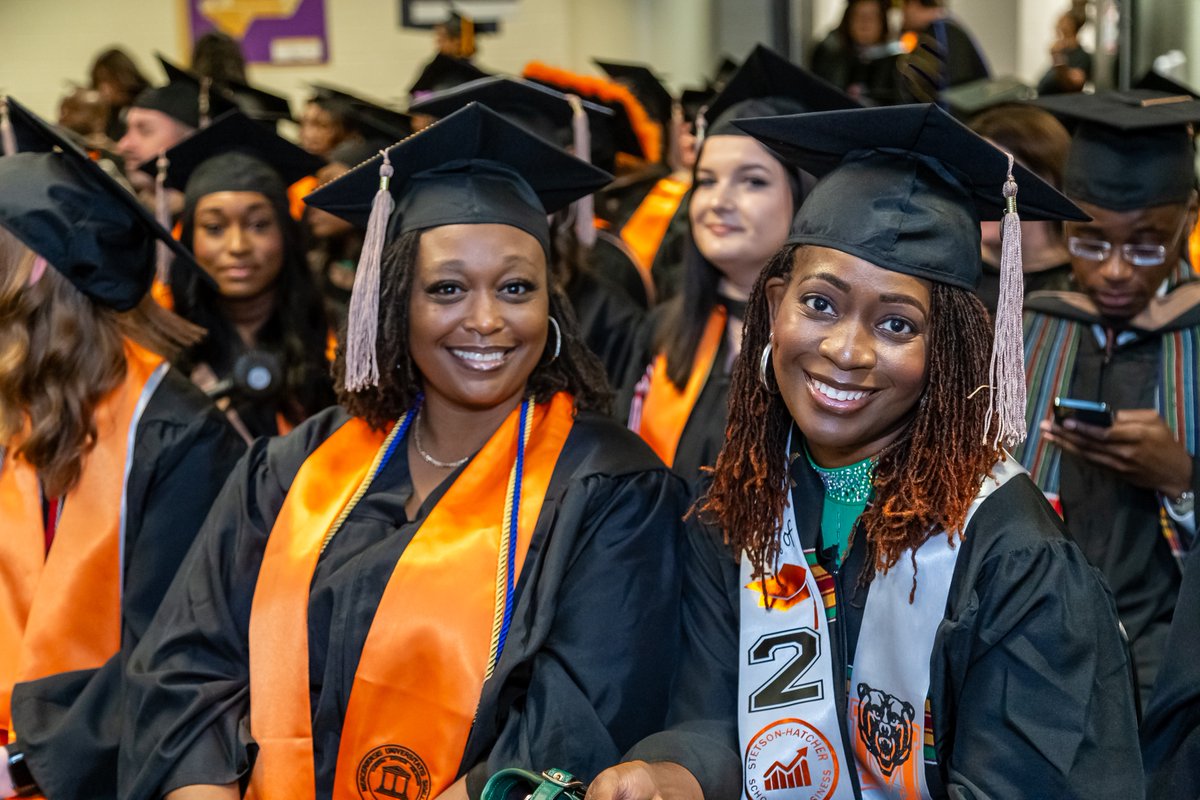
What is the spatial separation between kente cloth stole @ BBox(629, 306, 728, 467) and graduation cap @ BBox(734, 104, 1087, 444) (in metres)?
1.26

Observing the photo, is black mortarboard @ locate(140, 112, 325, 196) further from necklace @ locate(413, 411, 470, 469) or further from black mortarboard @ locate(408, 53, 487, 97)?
necklace @ locate(413, 411, 470, 469)

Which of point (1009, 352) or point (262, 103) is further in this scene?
point (262, 103)

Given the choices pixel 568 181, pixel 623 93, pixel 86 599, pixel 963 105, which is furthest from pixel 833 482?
pixel 623 93

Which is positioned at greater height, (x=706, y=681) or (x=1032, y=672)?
(x=1032, y=672)

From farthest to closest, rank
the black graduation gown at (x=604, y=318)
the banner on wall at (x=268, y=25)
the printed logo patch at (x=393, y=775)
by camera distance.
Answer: the banner on wall at (x=268, y=25) → the black graduation gown at (x=604, y=318) → the printed logo patch at (x=393, y=775)

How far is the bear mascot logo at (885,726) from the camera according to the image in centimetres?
201

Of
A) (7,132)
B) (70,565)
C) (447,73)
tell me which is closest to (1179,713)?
(70,565)

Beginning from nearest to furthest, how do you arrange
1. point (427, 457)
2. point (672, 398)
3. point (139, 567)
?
point (427, 457), point (139, 567), point (672, 398)

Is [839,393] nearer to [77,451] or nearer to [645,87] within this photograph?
[77,451]

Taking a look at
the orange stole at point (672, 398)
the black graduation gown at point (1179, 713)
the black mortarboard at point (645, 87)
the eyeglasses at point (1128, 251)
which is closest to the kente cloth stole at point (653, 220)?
the black mortarboard at point (645, 87)

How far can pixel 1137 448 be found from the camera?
2725 mm

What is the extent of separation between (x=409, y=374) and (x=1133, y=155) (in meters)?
1.67

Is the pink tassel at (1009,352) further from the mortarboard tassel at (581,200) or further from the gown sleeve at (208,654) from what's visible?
the mortarboard tassel at (581,200)

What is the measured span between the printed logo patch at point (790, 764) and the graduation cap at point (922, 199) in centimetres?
57
